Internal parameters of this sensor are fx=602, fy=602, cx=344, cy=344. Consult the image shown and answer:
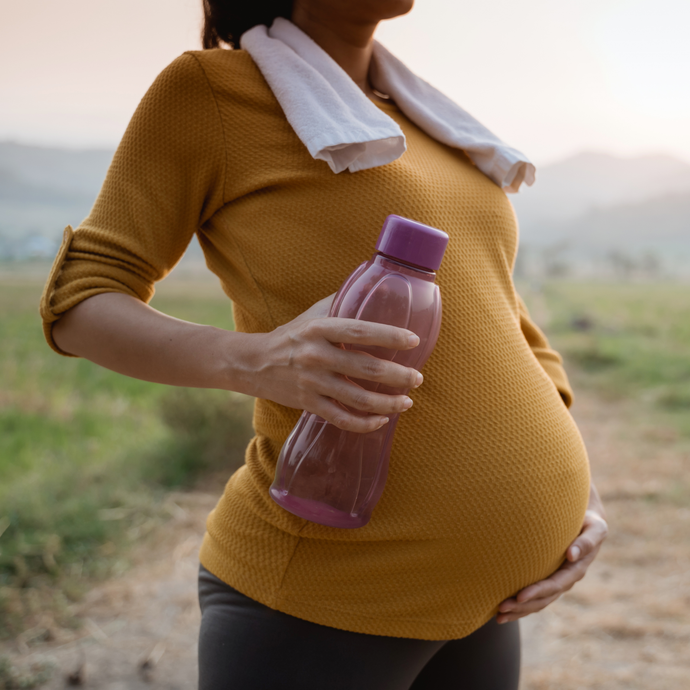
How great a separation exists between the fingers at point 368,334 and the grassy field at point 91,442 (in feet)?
5.71

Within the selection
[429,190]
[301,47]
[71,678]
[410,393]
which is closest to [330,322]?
[410,393]

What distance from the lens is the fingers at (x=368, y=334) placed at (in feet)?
1.53

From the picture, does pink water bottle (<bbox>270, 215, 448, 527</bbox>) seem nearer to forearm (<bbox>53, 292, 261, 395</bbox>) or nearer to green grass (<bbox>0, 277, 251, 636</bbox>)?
forearm (<bbox>53, 292, 261, 395</bbox>)

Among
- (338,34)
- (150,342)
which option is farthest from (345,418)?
(338,34)

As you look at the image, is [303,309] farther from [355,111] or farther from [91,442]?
[91,442]

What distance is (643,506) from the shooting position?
2988 millimetres

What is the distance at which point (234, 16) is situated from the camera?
0.87 m

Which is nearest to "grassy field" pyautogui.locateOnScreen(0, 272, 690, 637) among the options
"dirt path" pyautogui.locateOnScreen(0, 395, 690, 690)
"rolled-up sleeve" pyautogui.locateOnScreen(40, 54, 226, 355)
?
"dirt path" pyautogui.locateOnScreen(0, 395, 690, 690)

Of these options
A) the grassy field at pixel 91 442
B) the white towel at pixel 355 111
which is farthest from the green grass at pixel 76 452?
the white towel at pixel 355 111

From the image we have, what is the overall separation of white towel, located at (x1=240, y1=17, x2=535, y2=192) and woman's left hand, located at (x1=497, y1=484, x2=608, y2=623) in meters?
0.47

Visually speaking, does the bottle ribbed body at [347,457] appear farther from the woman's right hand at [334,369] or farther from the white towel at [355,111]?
the white towel at [355,111]

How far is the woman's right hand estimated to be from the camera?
473mm

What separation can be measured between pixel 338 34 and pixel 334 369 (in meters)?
0.55

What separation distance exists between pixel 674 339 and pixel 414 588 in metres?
6.32
